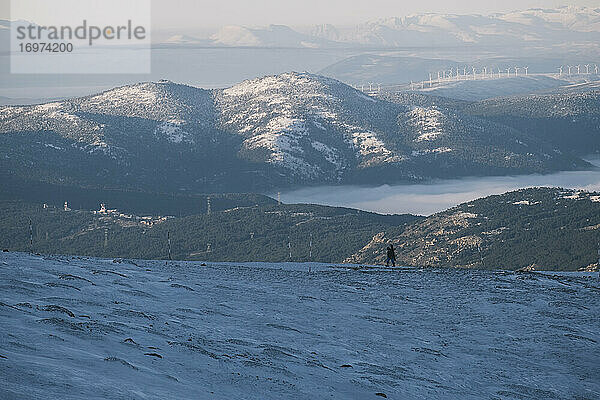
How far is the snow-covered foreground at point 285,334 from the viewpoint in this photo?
21.5 m

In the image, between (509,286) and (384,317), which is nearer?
(384,317)

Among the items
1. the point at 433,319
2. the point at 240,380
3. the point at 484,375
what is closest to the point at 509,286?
the point at 433,319

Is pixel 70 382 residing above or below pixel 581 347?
above

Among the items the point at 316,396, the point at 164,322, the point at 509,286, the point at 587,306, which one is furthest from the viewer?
the point at 509,286

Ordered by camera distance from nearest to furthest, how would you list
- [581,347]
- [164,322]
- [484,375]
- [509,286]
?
1. [484,375]
2. [164,322]
3. [581,347]
4. [509,286]

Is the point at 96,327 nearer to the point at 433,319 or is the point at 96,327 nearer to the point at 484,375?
the point at 484,375

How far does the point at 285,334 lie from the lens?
30.5 metres

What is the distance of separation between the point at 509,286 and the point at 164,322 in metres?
23.8

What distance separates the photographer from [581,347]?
32312 mm

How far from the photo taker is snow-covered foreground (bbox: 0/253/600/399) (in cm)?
2145

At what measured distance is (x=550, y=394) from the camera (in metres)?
25.9

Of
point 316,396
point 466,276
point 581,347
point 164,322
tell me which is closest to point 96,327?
point 164,322

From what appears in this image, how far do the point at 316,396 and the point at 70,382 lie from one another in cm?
744

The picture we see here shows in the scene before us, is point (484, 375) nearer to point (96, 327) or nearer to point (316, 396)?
point (316, 396)
